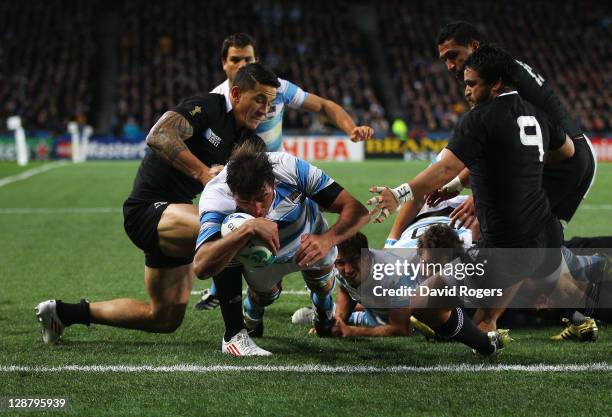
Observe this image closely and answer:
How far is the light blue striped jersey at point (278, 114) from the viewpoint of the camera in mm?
7164

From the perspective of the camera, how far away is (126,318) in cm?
575

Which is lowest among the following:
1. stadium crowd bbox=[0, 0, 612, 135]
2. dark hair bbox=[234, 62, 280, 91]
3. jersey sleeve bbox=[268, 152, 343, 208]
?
jersey sleeve bbox=[268, 152, 343, 208]

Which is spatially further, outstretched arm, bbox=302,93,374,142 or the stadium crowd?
the stadium crowd

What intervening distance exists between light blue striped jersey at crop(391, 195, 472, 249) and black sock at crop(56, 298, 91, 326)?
2133 mm

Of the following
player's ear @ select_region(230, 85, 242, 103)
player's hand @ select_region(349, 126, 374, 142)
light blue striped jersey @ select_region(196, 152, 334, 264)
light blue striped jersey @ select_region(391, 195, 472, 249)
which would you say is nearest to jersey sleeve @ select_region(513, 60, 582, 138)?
light blue striped jersey @ select_region(391, 195, 472, 249)

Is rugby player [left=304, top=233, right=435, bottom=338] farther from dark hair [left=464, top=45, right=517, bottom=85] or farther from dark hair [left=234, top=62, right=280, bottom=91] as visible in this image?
dark hair [left=464, top=45, right=517, bottom=85]

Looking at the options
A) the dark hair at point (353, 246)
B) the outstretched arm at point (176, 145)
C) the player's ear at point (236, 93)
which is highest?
the player's ear at point (236, 93)

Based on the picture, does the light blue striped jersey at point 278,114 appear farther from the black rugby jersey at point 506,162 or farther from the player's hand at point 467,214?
the black rugby jersey at point 506,162

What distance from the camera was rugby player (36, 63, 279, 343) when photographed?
220 inches

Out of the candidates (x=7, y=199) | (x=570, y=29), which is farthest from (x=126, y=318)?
(x=570, y=29)

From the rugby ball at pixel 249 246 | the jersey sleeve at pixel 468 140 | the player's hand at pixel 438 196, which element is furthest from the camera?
the player's hand at pixel 438 196

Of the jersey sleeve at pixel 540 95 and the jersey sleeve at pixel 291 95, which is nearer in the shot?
the jersey sleeve at pixel 540 95

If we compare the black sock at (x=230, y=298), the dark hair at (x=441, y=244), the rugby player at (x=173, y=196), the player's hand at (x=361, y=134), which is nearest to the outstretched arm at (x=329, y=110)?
the player's hand at (x=361, y=134)

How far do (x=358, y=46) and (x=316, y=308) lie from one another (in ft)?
112
